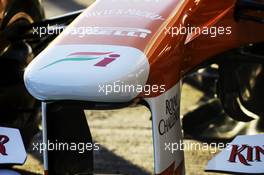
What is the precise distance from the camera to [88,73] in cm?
284

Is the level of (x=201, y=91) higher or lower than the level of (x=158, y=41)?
lower

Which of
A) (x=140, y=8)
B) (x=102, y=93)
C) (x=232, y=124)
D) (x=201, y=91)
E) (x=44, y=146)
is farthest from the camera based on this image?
(x=201, y=91)

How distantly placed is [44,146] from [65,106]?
22 centimetres

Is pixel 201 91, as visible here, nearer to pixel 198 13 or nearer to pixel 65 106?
pixel 198 13

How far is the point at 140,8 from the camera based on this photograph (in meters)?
3.33

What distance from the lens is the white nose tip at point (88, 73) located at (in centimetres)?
283

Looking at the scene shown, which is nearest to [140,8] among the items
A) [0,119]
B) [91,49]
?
[91,49]

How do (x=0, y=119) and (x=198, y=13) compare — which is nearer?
(x=198, y=13)

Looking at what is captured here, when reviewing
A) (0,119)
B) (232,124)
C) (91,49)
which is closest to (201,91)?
(232,124)

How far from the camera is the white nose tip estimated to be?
2.83 metres

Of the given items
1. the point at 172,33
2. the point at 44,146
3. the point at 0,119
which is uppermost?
the point at 172,33

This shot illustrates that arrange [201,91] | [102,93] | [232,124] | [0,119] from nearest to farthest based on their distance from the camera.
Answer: [102,93], [0,119], [232,124], [201,91]

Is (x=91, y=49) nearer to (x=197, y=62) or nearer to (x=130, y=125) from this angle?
(x=197, y=62)

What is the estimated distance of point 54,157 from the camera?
314 centimetres
